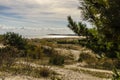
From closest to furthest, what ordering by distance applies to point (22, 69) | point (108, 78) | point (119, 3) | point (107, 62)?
point (119, 3) < point (22, 69) < point (108, 78) < point (107, 62)

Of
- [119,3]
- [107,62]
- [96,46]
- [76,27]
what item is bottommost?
[107,62]

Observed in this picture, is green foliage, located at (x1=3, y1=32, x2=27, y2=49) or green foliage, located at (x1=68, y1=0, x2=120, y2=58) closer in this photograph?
green foliage, located at (x1=68, y1=0, x2=120, y2=58)

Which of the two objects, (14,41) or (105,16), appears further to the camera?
(14,41)

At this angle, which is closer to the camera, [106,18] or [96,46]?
[106,18]

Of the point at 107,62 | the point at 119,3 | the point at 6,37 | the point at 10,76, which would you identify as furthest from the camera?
the point at 6,37

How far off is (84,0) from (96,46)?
6.75 metres

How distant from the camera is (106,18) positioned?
9.74m

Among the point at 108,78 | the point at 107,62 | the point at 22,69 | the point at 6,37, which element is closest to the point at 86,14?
the point at 22,69

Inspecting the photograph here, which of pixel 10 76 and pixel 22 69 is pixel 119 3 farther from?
pixel 22 69

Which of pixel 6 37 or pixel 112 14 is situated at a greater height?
pixel 112 14

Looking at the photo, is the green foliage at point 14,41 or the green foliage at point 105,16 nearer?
the green foliage at point 105,16

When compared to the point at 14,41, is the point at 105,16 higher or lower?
higher

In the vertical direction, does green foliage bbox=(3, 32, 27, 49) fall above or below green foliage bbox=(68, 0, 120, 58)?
below

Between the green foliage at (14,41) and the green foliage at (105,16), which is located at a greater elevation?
the green foliage at (105,16)
